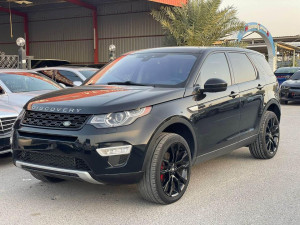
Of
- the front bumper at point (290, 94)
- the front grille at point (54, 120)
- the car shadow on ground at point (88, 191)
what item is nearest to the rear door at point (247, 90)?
the car shadow on ground at point (88, 191)


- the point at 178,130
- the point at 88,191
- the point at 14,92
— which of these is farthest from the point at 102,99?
the point at 14,92

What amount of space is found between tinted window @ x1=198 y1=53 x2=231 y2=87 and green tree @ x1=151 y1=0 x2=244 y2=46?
1341 cm

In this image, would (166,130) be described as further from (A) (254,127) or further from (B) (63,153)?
(A) (254,127)

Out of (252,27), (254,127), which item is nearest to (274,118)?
(254,127)

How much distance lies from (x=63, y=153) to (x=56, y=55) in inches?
1062

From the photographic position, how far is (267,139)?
5973 mm

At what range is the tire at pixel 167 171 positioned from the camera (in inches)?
149

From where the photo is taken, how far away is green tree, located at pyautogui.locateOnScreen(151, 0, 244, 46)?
59.7ft

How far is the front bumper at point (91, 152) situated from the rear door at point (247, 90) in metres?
1.94

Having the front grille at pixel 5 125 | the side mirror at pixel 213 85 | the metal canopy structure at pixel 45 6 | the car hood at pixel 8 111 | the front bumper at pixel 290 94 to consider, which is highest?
the metal canopy structure at pixel 45 6

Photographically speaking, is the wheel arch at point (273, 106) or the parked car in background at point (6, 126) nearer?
the parked car in background at point (6, 126)

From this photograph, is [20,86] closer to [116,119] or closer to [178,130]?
[178,130]

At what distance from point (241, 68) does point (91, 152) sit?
284 cm

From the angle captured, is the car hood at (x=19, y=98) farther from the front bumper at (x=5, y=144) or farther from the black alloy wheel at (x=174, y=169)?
the black alloy wheel at (x=174, y=169)
